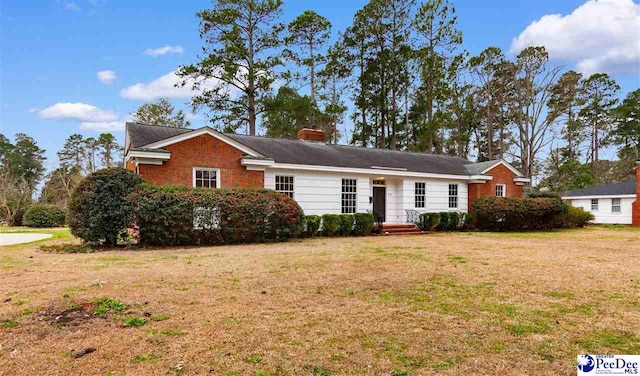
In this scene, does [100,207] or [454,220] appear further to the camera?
[454,220]

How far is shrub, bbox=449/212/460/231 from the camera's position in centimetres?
1902

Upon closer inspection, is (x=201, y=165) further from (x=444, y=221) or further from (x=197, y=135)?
(x=444, y=221)

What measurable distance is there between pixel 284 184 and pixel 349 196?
11.2ft

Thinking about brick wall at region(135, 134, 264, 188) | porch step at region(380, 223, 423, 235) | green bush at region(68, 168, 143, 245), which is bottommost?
porch step at region(380, 223, 423, 235)

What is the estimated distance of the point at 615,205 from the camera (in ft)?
87.9

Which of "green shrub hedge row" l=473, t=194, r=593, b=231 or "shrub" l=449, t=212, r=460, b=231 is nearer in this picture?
"green shrub hedge row" l=473, t=194, r=593, b=231

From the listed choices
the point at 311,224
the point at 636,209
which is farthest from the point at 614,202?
the point at 311,224

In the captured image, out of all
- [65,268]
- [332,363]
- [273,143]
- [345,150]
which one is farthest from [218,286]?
[345,150]

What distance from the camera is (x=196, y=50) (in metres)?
26.4

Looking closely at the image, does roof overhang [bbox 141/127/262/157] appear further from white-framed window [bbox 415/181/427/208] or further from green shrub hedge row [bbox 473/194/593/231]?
green shrub hedge row [bbox 473/194/593/231]

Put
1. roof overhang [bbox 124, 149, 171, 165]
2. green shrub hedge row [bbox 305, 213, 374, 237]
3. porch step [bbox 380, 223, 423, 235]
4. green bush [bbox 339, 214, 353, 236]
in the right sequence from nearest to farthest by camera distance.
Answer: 1. roof overhang [bbox 124, 149, 171, 165]
2. green shrub hedge row [bbox 305, 213, 374, 237]
3. green bush [bbox 339, 214, 353, 236]
4. porch step [bbox 380, 223, 423, 235]

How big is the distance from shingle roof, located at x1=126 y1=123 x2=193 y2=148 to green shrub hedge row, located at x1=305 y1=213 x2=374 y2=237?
6.01 meters

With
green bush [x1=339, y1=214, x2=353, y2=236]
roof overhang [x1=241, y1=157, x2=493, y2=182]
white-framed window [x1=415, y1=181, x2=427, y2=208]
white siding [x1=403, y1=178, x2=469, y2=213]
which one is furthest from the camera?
white-framed window [x1=415, y1=181, x2=427, y2=208]

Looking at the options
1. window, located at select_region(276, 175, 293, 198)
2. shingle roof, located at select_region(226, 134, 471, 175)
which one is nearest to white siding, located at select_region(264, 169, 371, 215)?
window, located at select_region(276, 175, 293, 198)
